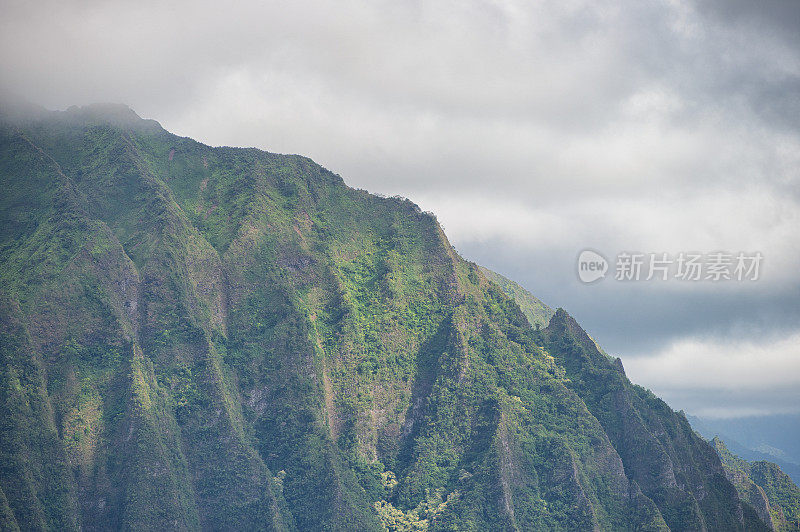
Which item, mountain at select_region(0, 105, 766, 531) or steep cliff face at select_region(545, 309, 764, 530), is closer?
mountain at select_region(0, 105, 766, 531)

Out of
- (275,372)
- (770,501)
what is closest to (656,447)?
(770,501)

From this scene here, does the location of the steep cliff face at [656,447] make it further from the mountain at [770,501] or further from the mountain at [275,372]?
the mountain at [770,501]

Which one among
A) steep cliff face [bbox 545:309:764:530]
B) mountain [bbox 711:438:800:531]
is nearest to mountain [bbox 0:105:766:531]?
steep cliff face [bbox 545:309:764:530]

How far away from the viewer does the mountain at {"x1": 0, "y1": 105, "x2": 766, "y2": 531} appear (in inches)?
5143

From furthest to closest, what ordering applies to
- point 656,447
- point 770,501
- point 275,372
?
point 770,501, point 656,447, point 275,372

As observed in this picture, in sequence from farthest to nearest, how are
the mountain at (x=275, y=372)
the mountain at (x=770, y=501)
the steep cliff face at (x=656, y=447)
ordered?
the mountain at (x=770, y=501)
the steep cliff face at (x=656, y=447)
the mountain at (x=275, y=372)

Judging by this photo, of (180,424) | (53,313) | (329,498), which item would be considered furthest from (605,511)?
(53,313)

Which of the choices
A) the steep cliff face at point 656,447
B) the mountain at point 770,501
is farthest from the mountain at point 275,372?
the mountain at point 770,501

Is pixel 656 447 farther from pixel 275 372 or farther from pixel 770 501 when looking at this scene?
pixel 275 372

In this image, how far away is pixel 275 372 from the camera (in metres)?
150

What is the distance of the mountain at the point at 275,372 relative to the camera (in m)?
131

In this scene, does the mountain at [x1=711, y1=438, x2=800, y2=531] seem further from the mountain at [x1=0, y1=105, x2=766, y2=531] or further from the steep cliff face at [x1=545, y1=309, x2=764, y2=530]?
the mountain at [x1=0, y1=105, x2=766, y2=531]

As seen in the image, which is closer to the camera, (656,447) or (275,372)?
(275,372)

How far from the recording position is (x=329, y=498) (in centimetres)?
13975
